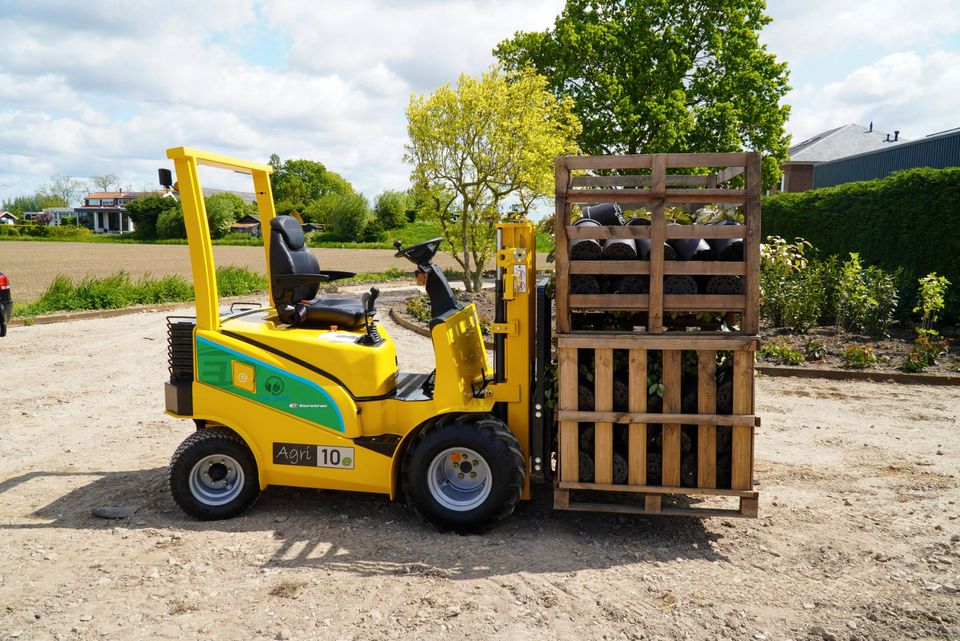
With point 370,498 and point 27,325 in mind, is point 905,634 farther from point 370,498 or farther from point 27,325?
point 27,325

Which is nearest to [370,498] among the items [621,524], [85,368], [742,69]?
[621,524]

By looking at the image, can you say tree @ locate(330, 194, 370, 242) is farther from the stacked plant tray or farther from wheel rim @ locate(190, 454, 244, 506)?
the stacked plant tray

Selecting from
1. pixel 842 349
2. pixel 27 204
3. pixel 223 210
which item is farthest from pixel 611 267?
pixel 27 204

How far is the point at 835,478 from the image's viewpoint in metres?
5.66

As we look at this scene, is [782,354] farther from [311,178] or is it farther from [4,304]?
[311,178]

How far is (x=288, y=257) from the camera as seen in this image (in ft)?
16.0

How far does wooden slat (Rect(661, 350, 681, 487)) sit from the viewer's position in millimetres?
4402

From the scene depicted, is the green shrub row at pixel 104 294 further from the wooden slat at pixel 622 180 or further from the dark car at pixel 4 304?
the wooden slat at pixel 622 180

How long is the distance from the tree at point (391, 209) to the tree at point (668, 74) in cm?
4450

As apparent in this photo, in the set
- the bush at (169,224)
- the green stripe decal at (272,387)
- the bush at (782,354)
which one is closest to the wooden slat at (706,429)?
the green stripe decal at (272,387)

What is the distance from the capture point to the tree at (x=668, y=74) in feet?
81.3

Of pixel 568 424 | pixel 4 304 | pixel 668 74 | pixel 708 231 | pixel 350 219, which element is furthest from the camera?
pixel 350 219

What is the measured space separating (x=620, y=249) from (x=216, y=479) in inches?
117

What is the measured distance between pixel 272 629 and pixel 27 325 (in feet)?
40.1
